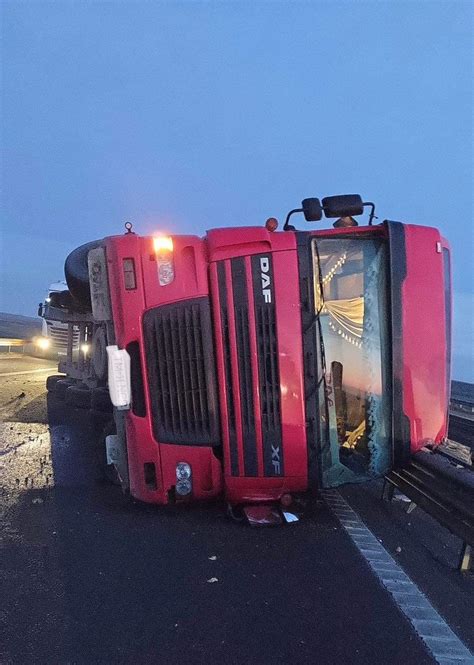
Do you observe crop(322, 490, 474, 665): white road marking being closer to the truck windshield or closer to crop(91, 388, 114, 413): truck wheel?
the truck windshield

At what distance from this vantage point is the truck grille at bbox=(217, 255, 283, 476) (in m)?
3.48

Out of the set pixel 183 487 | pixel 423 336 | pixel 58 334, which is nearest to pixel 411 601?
pixel 183 487

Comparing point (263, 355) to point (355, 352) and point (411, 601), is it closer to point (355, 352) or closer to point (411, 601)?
point (355, 352)

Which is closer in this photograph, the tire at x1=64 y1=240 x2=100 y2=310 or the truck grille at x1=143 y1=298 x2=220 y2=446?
the truck grille at x1=143 y1=298 x2=220 y2=446

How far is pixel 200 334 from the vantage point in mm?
3527

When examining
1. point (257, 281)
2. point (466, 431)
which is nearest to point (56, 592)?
point (257, 281)

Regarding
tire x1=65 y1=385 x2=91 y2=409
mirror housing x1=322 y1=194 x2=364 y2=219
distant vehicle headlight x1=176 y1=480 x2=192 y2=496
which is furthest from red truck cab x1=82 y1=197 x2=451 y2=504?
tire x1=65 y1=385 x2=91 y2=409

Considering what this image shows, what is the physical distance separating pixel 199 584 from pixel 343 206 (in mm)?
2751

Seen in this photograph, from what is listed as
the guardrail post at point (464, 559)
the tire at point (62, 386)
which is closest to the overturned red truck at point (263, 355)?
the guardrail post at point (464, 559)

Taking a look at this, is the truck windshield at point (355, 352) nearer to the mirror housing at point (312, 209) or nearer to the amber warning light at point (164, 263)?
the mirror housing at point (312, 209)

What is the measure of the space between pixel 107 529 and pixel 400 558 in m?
1.77

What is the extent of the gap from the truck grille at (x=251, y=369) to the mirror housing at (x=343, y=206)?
830 mm

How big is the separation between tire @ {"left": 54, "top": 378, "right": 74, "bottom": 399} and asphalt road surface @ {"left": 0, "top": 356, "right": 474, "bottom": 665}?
3.85m

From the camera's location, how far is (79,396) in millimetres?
7191
